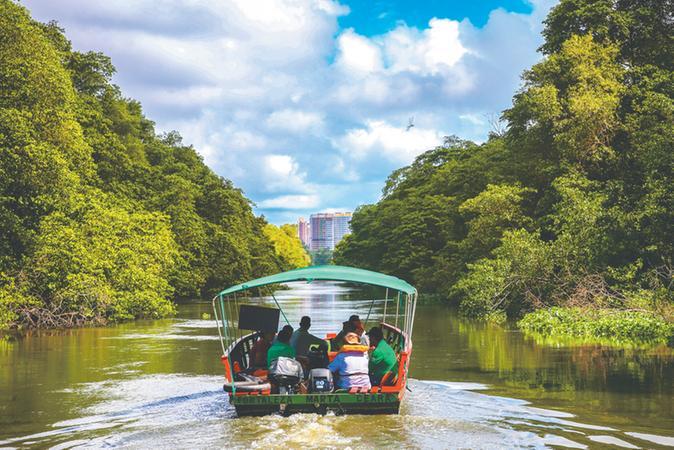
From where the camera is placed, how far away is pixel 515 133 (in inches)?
1591

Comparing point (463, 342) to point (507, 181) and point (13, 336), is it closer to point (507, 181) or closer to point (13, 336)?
point (13, 336)

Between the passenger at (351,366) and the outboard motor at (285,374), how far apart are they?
2.03ft

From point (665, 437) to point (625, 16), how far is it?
30.7 meters

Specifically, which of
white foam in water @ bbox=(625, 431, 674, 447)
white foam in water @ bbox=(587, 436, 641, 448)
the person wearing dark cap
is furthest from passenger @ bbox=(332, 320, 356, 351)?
white foam in water @ bbox=(625, 431, 674, 447)

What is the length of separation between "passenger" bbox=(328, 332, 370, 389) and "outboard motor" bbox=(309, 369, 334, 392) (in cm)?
23

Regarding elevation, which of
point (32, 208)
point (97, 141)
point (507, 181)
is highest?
point (97, 141)

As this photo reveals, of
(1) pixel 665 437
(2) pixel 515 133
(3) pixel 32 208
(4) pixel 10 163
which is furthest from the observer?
(2) pixel 515 133

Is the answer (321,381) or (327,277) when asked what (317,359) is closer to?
(327,277)

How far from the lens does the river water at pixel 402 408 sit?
10.7m

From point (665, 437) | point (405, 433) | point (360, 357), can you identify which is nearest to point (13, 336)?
Result: point (360, 357)

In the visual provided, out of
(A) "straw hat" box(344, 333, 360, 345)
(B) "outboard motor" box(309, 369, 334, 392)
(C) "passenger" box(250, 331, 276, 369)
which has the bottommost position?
(B) "outboard motor" box(309, 369, 334, 392)

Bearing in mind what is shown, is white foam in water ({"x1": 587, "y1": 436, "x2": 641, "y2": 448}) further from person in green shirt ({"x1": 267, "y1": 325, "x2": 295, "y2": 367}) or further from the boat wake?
person in green shirt ({"x1": 267, "y1": 325, "x2": 295, "y2": 367})

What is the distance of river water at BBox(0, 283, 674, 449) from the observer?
10.7 meters

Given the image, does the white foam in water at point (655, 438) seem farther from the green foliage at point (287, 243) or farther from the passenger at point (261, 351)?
the green foliage at point (287, 243)
